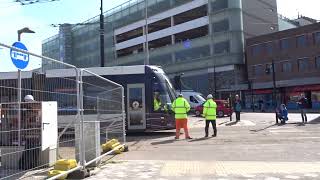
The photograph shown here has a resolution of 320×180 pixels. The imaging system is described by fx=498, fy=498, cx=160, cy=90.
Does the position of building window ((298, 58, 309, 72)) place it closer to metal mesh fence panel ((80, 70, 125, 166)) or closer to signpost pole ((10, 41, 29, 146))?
metal mesh fence panel ((80, 70, 125, 166))

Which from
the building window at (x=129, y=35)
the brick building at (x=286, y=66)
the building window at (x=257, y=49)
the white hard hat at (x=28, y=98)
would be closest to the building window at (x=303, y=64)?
the brick building at (x=286, y=66)

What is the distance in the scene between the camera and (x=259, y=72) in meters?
72.8

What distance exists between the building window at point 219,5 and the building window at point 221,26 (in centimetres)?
210

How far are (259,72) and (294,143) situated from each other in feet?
186

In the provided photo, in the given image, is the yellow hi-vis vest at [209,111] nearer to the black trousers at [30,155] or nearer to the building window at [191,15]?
the black trousers at [30,155]

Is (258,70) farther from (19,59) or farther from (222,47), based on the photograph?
(19,59)

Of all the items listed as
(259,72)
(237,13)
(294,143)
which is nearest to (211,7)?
(237,13)

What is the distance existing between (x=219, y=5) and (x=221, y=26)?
10.6 feet

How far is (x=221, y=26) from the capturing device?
74938mm

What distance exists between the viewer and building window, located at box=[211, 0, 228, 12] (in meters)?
74.5

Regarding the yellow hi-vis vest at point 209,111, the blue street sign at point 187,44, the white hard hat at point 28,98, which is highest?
the blue street sign at point 187,44

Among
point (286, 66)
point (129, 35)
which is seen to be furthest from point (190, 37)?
point (286, 66)

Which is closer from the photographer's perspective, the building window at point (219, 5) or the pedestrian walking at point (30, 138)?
the pedestrian walking at point (30, 138)

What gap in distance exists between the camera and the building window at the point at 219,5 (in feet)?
244
